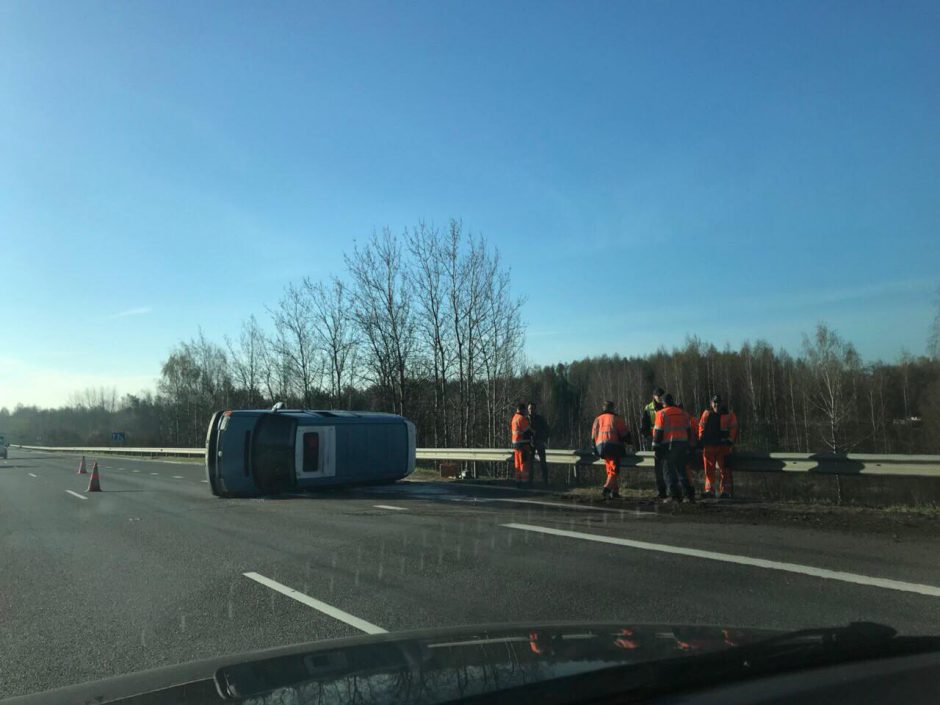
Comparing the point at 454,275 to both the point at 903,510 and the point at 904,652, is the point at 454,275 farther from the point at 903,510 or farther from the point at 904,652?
the point at 904,652

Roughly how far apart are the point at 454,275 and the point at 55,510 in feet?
72.8

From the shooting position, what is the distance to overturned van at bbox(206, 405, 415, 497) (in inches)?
645

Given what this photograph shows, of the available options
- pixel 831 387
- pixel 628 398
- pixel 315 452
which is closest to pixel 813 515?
pixel 315 452

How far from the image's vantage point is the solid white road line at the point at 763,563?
6.21 meters

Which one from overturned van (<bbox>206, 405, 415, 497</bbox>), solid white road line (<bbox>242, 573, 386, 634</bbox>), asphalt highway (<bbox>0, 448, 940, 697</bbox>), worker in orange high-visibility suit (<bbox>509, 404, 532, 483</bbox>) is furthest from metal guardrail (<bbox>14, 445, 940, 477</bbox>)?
solid white road line (<bbox>242, 573, 386, 634</bbox>)

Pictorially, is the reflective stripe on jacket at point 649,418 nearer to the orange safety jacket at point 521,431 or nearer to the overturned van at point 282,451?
the orange safety jacket at point 521,431

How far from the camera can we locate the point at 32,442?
361 ft

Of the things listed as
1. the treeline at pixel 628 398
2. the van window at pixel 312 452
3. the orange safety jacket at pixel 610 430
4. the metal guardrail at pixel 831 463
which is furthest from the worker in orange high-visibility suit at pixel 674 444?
the treeline at pixel 628 398

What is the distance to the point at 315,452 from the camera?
17000mm

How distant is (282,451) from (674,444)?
902 cm

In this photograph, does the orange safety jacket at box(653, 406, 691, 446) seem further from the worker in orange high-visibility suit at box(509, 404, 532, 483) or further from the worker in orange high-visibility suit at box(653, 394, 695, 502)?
the worker in orange high-visibility suit at box(509, 404, 532, 483)

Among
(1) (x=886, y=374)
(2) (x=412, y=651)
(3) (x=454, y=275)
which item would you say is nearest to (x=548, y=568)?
(2) (x=412, y=651)

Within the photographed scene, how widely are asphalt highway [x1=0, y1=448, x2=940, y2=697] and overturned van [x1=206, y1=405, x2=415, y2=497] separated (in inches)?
166

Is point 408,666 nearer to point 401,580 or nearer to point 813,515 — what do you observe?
point 401,580
